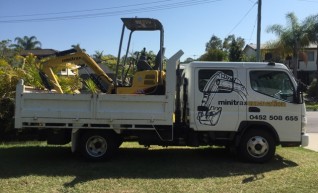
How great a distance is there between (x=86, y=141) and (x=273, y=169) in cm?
405

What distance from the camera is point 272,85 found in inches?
389

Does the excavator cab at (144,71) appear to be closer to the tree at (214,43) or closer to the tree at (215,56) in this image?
the tree at (215,56)

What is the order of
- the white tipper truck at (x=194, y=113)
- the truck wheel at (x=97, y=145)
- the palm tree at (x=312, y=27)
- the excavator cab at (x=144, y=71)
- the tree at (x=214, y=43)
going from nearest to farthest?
the white tipper truck at (x=194, y=113) < the truck wheel at (x=97, y=145) < the excavator cab at (x=144, y=71) < the palm tree at (x=312, y=27) < the tree at (x=214, y=43)

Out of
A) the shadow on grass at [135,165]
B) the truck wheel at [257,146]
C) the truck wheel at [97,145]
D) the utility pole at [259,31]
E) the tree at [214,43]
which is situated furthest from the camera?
the tree at [214,43]

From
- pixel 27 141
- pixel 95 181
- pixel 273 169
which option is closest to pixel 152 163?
pixel 95 181

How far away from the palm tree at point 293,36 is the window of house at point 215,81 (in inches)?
1339

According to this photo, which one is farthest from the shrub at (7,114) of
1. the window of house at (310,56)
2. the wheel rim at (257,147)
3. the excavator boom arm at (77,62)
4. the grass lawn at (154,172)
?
the window of house at (310,56)

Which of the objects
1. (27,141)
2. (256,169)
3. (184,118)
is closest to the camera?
(256,169)

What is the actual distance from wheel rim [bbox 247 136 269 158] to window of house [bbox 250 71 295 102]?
3.34 feet

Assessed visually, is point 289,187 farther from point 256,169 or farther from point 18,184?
point 18,184

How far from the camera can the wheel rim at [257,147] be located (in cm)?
986

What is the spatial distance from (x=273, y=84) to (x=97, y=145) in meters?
4.12

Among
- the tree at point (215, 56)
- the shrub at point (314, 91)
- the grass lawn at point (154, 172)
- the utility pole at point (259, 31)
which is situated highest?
the tree at point (215, 56)

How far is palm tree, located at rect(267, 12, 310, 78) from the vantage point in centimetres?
4153
